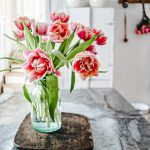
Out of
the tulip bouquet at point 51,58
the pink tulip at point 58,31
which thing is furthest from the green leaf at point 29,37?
the pink tulip at point 58,31

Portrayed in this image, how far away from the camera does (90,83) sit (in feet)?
11.1

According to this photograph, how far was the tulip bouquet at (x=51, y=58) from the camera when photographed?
1176mm

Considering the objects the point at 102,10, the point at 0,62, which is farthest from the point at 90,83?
the point at 0,62

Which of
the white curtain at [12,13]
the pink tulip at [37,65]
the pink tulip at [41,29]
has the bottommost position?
the pink tulip at [37,65]

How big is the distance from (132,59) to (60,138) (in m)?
2.78

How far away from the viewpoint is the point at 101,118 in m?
1.61

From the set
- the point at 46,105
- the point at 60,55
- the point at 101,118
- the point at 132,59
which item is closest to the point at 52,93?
the point at 46,105

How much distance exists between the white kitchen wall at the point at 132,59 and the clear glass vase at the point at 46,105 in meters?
2.62

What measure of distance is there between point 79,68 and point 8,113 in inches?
25.8

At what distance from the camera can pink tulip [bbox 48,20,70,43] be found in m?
1.25

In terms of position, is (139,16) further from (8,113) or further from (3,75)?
(8,113)

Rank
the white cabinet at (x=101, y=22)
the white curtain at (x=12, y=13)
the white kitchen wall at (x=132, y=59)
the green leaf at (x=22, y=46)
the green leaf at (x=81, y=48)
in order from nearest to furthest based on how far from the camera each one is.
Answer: the green leaf at (x=81, y=48) → the green leaf at (x=22, y=46) → the white cabinet at (x=101, y=22) → the white curtain at (x=12, y=13) → the white kitchen wall at (x=132, y=59)

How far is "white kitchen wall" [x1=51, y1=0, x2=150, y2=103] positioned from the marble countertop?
1.83 meters

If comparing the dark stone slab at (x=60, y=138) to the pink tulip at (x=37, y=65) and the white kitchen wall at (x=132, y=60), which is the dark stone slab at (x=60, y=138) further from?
the white kitchen wall at (x=132, y=60)
